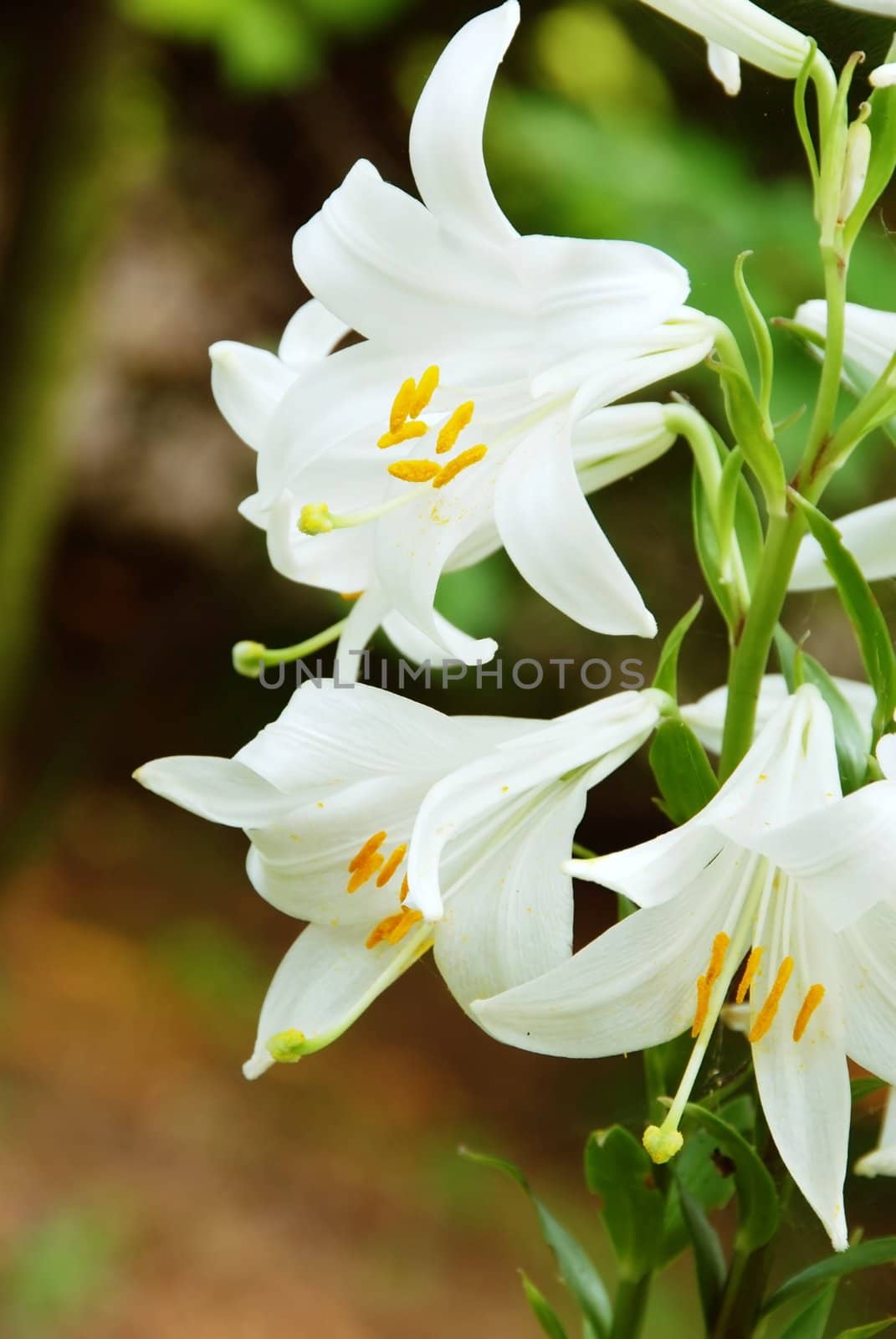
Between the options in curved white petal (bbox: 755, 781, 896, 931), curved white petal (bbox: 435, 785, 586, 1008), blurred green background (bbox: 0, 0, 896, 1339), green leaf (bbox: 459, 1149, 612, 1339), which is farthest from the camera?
blurred green background (bbox: 0, 0, 896, 1339)

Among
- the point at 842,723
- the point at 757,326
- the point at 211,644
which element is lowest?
the point at 211,644

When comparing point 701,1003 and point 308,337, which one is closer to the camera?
point 701,1003

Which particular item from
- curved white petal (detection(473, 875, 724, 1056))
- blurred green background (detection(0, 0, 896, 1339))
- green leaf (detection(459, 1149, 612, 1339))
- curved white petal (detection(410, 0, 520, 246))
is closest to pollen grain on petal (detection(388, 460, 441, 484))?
curved white petal (detection(410, 0, 520, 246))

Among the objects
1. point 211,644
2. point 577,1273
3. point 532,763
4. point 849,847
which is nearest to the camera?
point 849,847

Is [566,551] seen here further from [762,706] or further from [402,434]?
[762,706]

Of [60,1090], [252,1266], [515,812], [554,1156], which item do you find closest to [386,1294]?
[252,1266]

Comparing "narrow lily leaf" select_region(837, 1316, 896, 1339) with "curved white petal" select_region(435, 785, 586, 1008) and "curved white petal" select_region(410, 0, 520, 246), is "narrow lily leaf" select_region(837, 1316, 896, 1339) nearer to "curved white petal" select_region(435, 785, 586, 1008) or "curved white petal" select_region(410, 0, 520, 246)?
"curved white petal" select_region(435, 785, 586, 1008)

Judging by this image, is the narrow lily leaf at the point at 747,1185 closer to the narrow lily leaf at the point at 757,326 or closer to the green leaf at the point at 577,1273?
the green leaf at the point at 577,1273

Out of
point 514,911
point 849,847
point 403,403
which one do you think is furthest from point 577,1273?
point 403,403
